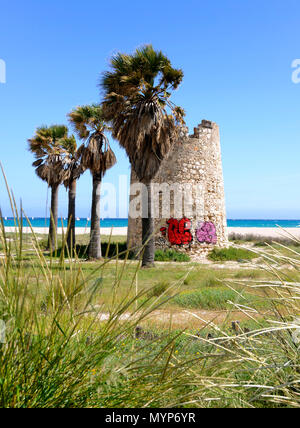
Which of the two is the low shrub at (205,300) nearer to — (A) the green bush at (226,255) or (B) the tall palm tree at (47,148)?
(A) the green bush at (226,255)

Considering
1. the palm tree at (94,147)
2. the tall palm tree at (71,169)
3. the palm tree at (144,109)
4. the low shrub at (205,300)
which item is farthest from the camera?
the tall palm tree at (71,169)

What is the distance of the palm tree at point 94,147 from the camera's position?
15.3m

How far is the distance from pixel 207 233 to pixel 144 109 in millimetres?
6812

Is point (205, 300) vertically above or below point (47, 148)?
below

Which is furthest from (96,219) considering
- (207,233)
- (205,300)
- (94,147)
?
(205,300)

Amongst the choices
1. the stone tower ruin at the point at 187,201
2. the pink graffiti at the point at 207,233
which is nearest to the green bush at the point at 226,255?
the stone tower ruin at the point at 187,201

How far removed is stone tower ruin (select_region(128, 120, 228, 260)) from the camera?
52.2 ft

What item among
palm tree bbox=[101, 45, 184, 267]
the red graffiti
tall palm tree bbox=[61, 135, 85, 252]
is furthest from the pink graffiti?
tall palm tree bbox=[61, 135, 85, 252]

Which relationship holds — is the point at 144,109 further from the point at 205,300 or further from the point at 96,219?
the point at 205,300

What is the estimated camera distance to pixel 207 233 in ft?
53.3

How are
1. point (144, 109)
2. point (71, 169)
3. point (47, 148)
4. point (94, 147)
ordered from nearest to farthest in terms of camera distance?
point (144, 109)
point (94, 147)
point (71, 169)
point (47, 148)
